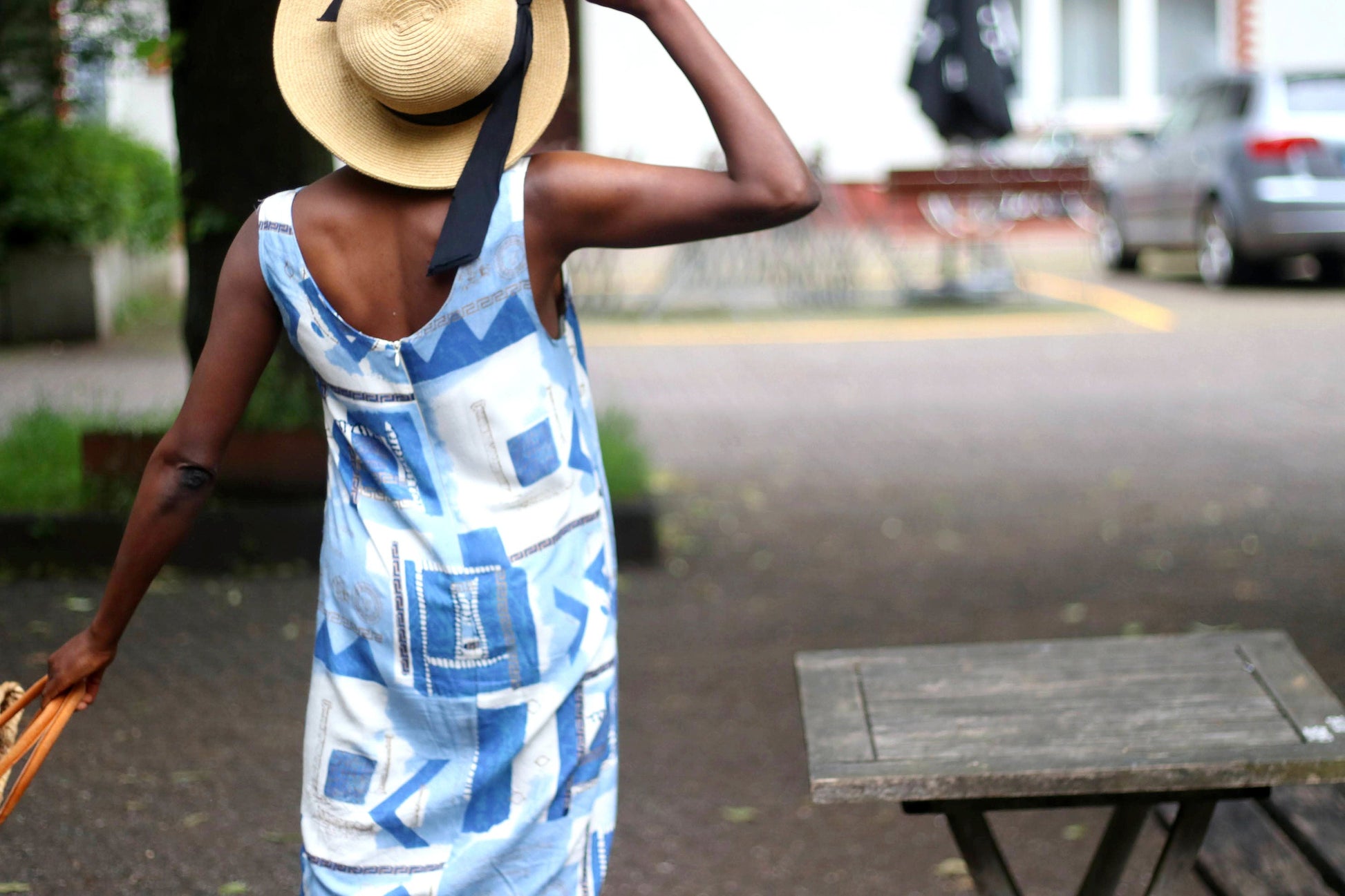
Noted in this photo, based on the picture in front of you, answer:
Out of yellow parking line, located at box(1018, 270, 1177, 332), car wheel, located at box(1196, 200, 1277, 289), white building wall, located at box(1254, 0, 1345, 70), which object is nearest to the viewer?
yellow parking line, located at box(1018, 270, 1177, 332)

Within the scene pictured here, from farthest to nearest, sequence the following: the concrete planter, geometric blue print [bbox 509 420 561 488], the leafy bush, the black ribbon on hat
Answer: the concrete planter
the leafy bush
geometric blue print [bbox 509 420 561 488]
the black ribbon on hat

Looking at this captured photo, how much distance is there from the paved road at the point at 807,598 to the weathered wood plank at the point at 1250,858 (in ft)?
1.10

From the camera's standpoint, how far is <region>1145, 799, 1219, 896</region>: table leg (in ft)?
8.89

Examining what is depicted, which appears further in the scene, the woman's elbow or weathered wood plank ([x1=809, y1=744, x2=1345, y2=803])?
weathered wood plank ([x1=809, y1=744, x2=1345, y2=803])

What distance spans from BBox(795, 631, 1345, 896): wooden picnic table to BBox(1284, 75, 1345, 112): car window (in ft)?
40.1

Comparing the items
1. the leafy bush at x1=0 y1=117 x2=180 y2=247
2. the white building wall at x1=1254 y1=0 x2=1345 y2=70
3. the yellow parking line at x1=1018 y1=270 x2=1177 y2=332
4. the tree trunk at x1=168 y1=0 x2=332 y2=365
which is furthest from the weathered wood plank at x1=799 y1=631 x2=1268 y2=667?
the white building wall at x1=1254 y1=0 x2=1345 y2=70

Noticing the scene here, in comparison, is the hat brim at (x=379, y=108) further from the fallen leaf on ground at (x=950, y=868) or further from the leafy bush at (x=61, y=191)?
the leafy bush at (x=61, y=191)

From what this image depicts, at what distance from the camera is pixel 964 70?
14.2 meters

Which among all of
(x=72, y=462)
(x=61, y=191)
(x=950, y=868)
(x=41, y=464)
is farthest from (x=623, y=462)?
(x=61, y=191)

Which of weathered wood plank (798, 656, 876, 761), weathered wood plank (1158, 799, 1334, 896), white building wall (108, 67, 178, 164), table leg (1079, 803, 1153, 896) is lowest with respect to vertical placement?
weathered wood plank (1158, 799, 1334, 896)

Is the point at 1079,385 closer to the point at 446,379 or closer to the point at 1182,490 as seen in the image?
the point at 1182,490

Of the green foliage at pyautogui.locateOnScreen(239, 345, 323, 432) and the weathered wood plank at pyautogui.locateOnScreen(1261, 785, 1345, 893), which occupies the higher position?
the green foliage at pyautogui.locateOnScreen(239, 345, 323, 432)

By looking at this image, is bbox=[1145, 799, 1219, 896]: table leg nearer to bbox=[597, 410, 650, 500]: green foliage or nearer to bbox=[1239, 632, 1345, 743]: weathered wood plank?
bbox=[1239, 632, 1345, 743]: weathered wood plank

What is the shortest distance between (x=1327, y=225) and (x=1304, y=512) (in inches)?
298
